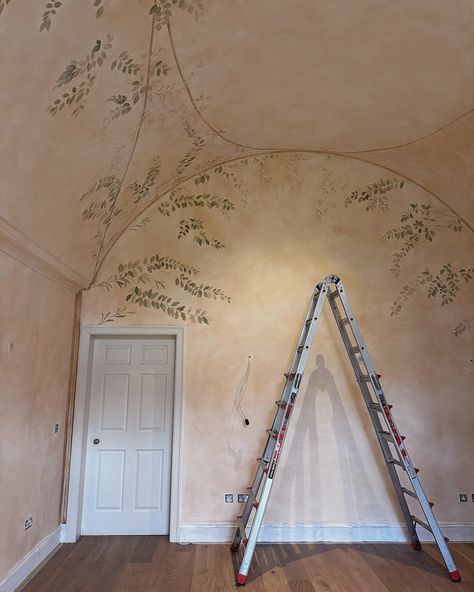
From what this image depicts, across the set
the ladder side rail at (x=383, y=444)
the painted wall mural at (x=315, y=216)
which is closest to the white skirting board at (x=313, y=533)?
the ladder side rail at (x=383, y=444)

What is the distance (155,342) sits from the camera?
12.2ft

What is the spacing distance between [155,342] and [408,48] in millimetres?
3071

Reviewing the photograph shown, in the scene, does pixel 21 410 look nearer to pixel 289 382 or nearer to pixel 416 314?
pixel 289 382

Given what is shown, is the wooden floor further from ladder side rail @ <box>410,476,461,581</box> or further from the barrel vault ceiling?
the barrel vault ceiling

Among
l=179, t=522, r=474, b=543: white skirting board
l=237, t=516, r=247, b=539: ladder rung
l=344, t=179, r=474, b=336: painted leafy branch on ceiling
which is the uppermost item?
l=344, t=179, r=474, b=336: painted leafy branch on ceiling

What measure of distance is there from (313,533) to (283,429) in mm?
1150

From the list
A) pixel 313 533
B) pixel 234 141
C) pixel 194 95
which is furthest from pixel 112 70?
pixel 313 533

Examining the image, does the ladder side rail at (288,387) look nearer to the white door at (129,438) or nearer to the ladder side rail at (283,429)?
the ladder side rail at (283,429)

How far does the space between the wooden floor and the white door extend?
182 millimetres

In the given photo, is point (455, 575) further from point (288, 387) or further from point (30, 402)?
point (30, 402)

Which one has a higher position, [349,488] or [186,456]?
[186,456]

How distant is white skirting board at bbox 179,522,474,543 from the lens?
10.7 feet

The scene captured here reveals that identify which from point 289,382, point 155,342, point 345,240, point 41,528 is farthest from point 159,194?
point 41,528

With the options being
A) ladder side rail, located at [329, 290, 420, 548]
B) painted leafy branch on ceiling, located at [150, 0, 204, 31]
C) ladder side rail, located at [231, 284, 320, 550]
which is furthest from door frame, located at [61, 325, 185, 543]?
painted leafy branch on ceiling, located at [150, 0, 204, 31]
